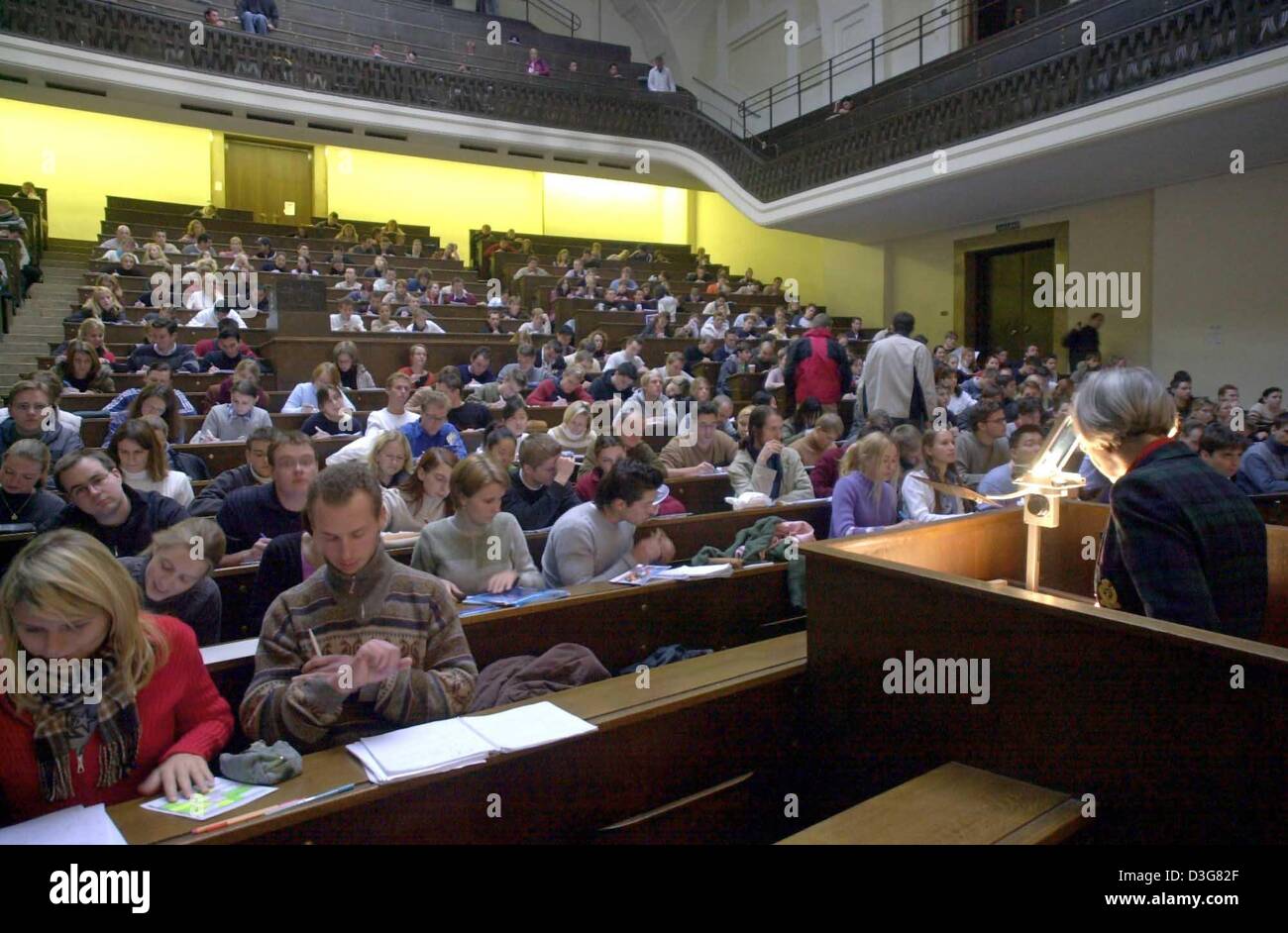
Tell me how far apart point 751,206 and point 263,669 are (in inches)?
463

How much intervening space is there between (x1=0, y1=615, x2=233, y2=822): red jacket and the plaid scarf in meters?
0.01

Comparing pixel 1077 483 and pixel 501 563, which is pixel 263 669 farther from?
pixel 1077 483

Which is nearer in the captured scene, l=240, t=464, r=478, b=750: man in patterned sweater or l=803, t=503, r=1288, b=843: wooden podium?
l=803, t=503, r=1288, b=843: wooden podium

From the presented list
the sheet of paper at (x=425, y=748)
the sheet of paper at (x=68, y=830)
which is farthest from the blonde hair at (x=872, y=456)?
the sheet of paper at (x=68, y=830)

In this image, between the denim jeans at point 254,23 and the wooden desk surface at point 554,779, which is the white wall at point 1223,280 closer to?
the wooden desk surface at point 554,779

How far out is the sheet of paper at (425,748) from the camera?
1.70 meters

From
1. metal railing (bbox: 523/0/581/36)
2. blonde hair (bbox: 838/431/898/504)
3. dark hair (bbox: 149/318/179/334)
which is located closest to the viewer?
blonde hair (bbox: 838/431/898/504)

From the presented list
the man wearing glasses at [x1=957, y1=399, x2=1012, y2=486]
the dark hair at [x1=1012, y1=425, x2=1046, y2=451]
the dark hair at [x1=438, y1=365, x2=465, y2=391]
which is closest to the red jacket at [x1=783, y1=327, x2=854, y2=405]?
the man wearing glasses at [x1=957, y1=399, x2=1012, y2=486]

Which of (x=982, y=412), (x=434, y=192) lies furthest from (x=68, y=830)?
(x=434, y=192)

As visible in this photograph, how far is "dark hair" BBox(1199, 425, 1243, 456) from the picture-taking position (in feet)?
14.9

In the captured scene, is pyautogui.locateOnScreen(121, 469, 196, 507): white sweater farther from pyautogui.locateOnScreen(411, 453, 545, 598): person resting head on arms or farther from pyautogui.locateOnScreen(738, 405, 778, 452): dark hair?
pyautogui.locateOnScreen(738, 405, 778, 452): dark hair

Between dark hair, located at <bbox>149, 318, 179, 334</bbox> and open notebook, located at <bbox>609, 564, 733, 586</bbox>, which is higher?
dark hair, located at <bbox>149, 318, 179, 334</bbox>

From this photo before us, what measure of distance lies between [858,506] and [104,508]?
9.77 ft
